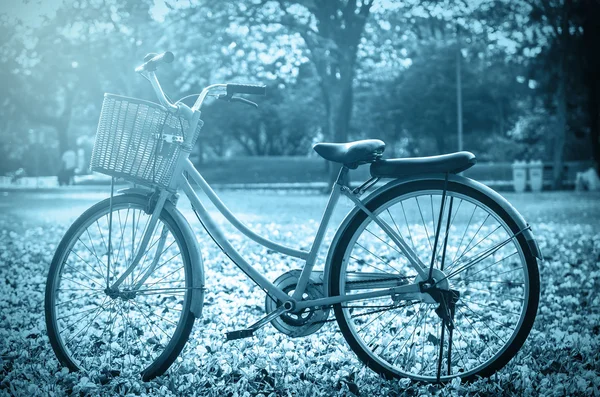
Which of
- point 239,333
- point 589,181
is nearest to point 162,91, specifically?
point 239,333

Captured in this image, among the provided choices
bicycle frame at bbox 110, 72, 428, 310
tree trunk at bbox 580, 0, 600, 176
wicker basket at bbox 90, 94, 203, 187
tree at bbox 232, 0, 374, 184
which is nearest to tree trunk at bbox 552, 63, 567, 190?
tree trunk at bbox 580, 0, 600, 176

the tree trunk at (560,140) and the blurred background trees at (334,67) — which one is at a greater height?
the blurred background trees at (334,67)

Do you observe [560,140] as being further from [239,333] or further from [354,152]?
[239,333]

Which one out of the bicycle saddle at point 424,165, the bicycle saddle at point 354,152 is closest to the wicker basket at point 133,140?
the bicycle saddle at point 354,152

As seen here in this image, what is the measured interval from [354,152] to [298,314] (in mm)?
865

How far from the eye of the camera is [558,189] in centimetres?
2609

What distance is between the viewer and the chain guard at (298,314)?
10.4ft

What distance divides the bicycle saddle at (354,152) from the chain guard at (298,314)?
2.08 ft

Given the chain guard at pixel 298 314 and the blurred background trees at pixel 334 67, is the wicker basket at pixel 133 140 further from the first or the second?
the blurred background trees at pixel 334 67

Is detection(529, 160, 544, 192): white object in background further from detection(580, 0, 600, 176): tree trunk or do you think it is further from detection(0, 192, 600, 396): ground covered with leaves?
detection(0, 192, 600, 396): ground covered with leaves

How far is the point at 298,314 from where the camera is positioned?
125 inches

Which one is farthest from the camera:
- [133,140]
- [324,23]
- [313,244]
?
[324,23]

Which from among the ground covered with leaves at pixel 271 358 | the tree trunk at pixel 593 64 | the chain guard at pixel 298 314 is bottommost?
the ground covered with leaves at pixel 271 358

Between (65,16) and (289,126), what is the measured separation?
27046mm
